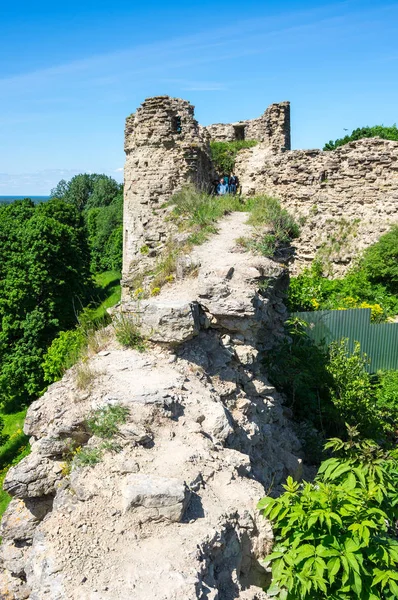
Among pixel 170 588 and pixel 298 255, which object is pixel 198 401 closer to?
pixel 170 588

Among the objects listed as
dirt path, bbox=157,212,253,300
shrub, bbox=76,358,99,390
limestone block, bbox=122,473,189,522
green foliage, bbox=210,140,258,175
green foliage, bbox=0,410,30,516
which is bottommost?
green foliage, bbox=0,410,30,516

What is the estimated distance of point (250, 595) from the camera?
3.79 m

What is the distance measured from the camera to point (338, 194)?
14.5 metres

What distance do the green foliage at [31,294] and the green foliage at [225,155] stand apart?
24.8 feet

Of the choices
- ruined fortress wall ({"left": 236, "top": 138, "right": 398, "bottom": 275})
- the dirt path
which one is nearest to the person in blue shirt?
ruined fortress wall ({"left": 236, "top": 138, "right": 398, "bottom": 275})

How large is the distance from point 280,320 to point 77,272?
17016 millimetres

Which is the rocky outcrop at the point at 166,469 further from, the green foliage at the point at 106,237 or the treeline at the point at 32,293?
the green foliage at the point at 106,237

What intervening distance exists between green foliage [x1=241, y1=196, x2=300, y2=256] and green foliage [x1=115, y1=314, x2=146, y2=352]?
2.98 m

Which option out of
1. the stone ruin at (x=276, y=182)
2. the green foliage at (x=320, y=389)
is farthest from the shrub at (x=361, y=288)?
the green foliage at (x=320, y=389)

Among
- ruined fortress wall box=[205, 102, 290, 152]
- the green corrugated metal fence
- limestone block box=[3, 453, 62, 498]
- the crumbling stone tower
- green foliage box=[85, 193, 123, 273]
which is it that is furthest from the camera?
green foliage box=[85, 193, 123, 273]

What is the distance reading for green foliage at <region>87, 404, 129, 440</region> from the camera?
14.9ft

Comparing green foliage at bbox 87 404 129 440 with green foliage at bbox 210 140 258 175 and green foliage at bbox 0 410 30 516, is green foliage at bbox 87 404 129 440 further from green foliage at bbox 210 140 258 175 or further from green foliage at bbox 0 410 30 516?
green foliage at bbox 0 410 30 516

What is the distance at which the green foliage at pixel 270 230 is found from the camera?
8.51m

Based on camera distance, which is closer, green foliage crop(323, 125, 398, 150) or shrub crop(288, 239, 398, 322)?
shrub crop(288, 239, 398, 322)
